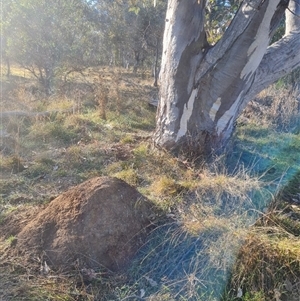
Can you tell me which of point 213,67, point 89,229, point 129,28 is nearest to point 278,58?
point 213,67

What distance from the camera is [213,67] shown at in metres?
3.52

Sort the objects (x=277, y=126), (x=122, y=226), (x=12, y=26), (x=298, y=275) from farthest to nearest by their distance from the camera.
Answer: (x=12, y=26), (x=277, y=126), (x=122, y=226), (x=298, y=275)

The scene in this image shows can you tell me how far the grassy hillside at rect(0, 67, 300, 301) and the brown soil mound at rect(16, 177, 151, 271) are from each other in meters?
0.10

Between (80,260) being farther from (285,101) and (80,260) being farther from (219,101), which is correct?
(285,101)

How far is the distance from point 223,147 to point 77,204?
2.44 meters

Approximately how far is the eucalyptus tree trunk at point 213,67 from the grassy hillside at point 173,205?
15.8 inches

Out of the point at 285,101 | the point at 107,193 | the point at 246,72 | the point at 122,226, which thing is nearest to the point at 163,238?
the point at 122,226

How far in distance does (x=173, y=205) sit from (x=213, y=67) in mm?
1864

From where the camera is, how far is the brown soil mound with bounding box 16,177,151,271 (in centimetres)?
221

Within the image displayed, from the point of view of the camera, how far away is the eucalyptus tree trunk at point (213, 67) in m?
3.20

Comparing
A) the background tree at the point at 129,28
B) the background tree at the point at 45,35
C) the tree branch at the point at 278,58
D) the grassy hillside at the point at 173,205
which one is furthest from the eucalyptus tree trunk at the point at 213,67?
the background tree at the point at 129,28

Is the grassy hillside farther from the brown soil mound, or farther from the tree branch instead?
the tree branch

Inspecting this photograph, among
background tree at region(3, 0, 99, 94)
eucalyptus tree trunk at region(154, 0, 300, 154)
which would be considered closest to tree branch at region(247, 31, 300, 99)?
eucalyptus tree trunk at region(154, 0, 300, 154)

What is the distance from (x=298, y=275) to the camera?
6.78ft
